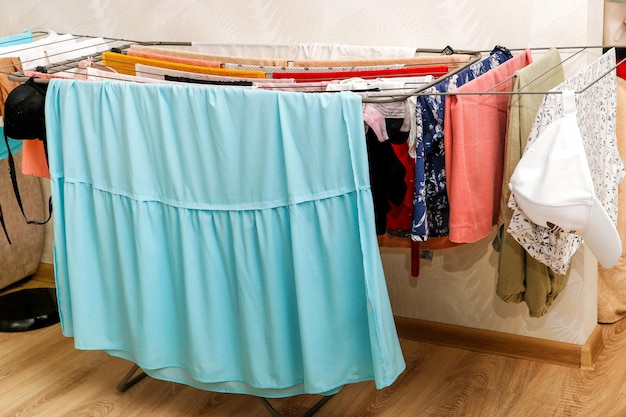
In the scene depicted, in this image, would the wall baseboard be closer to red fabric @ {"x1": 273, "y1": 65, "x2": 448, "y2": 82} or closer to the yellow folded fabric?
red fabric @ {"x1": 273, "y1": 65, "x2": 448, "y2": 82}

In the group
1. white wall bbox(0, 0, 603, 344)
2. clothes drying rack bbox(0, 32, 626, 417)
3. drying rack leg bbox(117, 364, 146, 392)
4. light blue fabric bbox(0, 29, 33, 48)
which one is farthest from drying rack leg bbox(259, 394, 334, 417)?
light blue fabric bbox(0, 29, 33, 48)

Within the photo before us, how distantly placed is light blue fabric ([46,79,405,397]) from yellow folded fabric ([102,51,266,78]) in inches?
11.7

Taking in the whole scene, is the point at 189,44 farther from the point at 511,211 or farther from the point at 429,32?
the point at 511,211

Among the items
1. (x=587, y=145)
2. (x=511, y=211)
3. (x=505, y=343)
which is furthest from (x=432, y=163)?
(x=505, y=343)

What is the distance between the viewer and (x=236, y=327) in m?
2.11

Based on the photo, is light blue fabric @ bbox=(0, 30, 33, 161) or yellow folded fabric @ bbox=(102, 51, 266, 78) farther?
light blue fabric @ bbox=(0, 30, 33, 161)

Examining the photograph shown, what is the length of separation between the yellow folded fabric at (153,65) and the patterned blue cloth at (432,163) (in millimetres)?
545

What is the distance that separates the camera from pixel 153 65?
2.35 meters

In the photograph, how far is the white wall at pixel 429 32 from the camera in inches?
94.1

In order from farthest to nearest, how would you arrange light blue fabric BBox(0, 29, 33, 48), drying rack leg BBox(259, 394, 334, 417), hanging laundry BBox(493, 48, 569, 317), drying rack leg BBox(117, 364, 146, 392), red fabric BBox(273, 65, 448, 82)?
light blue fabric BBox(0, 29, 33, 48), drying rack leg BBox(117, 364, 146, 392), drying rack leg BBox(259, 394, 334, 417), red fabric BBox(273, 65, 448, 82), hanging laundry BBox(493, 48, 569, 317)

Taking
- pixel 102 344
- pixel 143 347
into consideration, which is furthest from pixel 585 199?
pixel 102 344

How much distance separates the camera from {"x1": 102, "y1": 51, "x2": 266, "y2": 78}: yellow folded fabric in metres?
2.24

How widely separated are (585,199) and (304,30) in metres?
1.34

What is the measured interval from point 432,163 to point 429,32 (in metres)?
0.69
